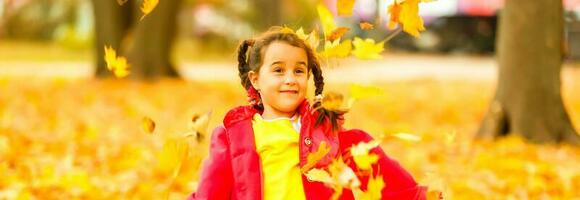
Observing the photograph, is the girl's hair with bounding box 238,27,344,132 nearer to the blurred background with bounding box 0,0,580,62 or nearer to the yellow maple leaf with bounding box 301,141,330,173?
the yellow maple leaf with bounding box 301,141,330,173

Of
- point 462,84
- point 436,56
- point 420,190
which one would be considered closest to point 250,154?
point 420,190

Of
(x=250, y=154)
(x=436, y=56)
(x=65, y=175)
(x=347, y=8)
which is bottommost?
(x=436, y=56)

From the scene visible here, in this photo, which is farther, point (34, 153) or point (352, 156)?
point (34, 153)

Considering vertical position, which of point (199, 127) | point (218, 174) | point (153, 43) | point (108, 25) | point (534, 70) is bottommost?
point (153, 43)

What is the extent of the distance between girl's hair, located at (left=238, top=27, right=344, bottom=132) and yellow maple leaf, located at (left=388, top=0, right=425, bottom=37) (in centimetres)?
29

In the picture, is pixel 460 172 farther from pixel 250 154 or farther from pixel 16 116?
pixel 16 116

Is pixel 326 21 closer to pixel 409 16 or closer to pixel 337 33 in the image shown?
pixel 337 33

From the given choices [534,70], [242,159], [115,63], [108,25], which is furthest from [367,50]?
[108,25]

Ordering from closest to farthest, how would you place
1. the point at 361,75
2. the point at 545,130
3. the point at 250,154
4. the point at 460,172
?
the point at 250,154 < the point at 460,172 < the point at 545,130 < the point at 361,75

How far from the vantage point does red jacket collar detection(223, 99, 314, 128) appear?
312 cm

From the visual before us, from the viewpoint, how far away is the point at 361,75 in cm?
2342

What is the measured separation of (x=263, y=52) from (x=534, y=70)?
531cm

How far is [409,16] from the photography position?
315 cm

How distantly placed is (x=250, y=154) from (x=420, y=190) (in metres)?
0.57
